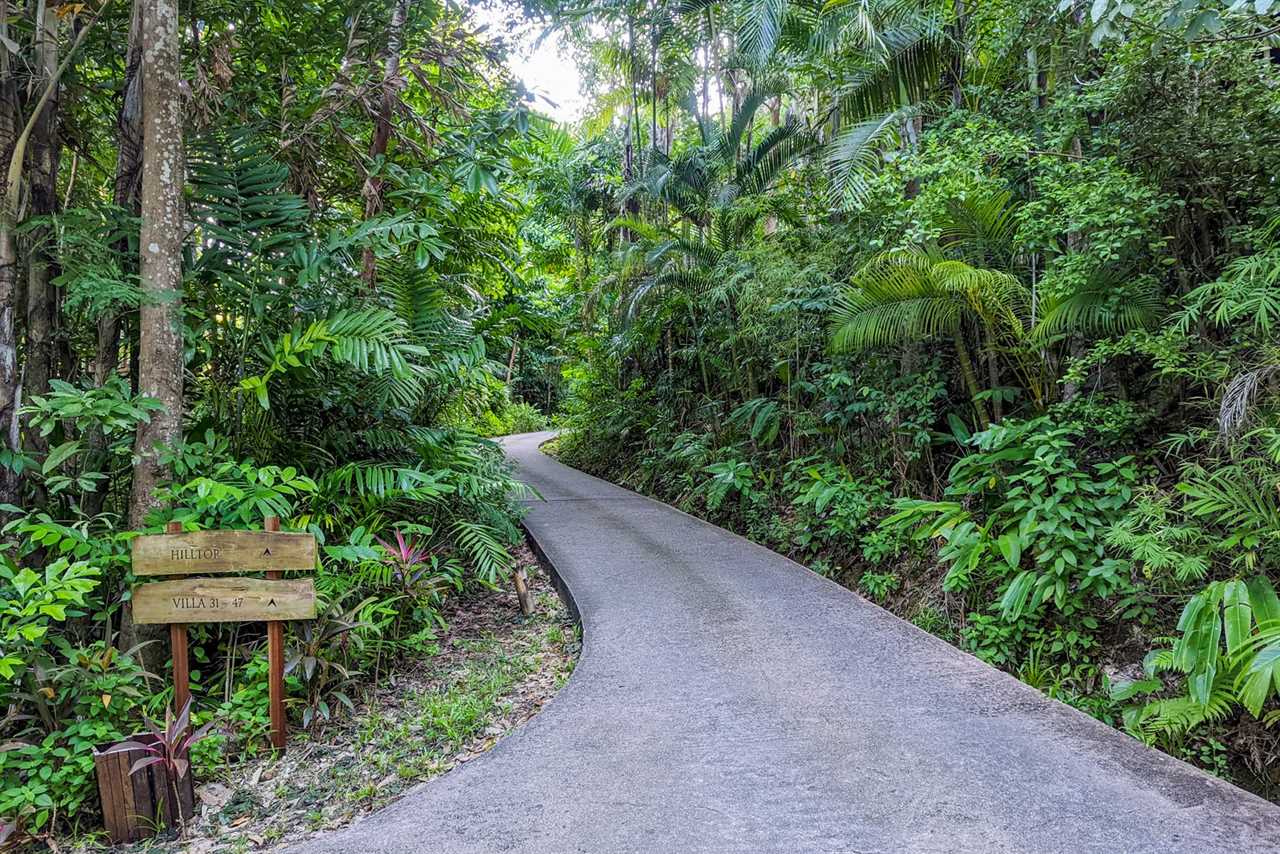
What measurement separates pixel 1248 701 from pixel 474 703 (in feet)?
11.7

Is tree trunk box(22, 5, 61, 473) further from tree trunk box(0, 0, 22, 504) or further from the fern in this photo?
the fern

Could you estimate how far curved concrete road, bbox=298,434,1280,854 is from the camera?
7.67ft

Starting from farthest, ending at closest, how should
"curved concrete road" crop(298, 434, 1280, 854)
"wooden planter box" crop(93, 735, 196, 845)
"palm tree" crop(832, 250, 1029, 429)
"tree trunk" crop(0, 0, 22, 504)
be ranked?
"palm tree" crop(832, 250, 1029, 429), "tree trunk" crop(0, 0, 22, 504), "wooden planter box" crop(93, 735, 196, 845), "curved concrete road" crop(298, 434, 1280, 854)

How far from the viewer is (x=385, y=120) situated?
4.90 metres

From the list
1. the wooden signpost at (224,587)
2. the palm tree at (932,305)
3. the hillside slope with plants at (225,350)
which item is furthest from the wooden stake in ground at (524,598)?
the palm tree at (932,305)

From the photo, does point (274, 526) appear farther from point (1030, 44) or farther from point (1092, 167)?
point (1030, 44)

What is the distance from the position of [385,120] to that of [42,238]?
7.36 ft

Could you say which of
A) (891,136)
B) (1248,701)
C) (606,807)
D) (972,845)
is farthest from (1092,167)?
(606,807)

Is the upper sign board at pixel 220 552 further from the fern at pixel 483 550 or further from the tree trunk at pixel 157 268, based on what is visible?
the fern at pixel 483 550

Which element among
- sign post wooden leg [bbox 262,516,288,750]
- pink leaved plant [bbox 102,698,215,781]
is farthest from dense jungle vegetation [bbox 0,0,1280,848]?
pink leaved plant [bbox 102,698,215,781]

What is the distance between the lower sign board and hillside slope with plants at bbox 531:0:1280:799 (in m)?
4.01

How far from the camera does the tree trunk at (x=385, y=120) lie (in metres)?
4.73

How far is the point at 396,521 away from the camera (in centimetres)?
514

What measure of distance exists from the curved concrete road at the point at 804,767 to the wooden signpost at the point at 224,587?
4.17 feet
